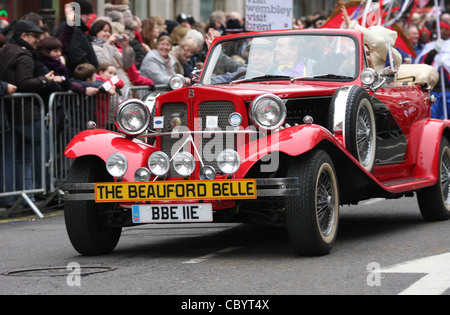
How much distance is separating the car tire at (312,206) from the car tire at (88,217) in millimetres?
1630

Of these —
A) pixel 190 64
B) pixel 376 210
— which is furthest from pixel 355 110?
pixel 190 64

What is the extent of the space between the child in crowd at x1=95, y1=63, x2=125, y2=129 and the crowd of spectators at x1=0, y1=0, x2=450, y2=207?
0.01 meters

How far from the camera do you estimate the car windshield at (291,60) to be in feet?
30.9

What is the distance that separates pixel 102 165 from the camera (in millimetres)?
8367

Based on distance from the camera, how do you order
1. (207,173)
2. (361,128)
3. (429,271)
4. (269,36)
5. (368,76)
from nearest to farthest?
(429,271) → (207,173) → (361,128) → (368,76) → (269,36)

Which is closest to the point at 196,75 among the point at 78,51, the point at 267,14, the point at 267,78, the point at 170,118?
the point at 267,78

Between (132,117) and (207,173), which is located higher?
(132,117)

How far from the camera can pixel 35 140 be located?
12.1 metres

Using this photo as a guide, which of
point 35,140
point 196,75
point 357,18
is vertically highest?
point 357,18

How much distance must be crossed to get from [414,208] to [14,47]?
202 inches

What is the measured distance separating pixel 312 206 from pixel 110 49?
7192 mm

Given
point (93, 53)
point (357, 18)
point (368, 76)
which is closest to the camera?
point (368, 76)

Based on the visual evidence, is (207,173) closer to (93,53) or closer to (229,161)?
(229,161)

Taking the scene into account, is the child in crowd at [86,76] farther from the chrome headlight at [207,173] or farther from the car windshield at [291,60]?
the chrome headlight at [207,173]
